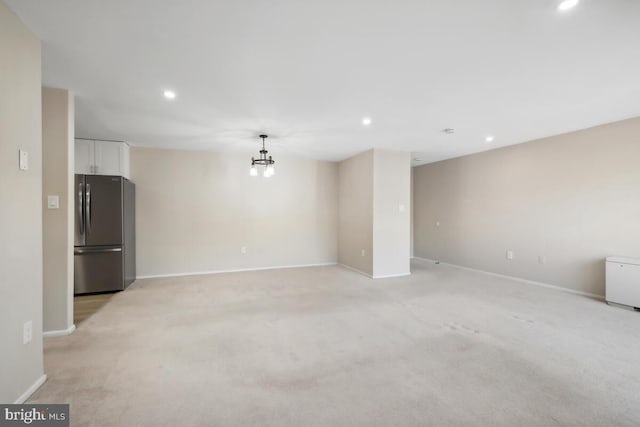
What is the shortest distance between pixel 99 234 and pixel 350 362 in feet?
13.9

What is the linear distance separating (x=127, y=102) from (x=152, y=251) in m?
3.12

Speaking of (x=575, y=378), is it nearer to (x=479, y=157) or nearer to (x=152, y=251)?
(x=479, y=157)

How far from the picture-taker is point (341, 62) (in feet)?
7.55

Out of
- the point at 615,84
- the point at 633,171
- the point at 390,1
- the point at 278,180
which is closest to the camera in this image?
the point at 390,1

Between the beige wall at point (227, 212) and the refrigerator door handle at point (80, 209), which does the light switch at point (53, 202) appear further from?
the beige wall at point (227, 212)

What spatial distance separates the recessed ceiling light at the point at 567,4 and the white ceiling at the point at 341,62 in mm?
40

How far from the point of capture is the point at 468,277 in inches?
207

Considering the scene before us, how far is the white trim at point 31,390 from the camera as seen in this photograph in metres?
1.76

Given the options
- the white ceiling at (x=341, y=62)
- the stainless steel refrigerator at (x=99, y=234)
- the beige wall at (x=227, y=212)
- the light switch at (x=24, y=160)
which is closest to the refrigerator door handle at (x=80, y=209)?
the stainless steel refrigerator at (x=99, y=234)

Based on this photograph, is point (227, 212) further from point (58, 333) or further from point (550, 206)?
point (550, 206)

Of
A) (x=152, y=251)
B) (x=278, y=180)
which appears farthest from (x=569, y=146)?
(x=152, y=251)

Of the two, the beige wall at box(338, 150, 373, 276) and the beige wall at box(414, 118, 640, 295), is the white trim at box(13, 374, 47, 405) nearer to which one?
the beige wall at box(338, 150, 373, 276)

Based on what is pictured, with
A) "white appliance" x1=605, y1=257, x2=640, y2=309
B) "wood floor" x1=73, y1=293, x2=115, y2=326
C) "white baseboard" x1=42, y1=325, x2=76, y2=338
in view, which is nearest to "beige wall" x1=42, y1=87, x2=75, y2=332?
"white baseboard" x1=42, y1=325, x2=76, y2=338

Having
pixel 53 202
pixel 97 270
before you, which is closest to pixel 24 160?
pixel 53 202
